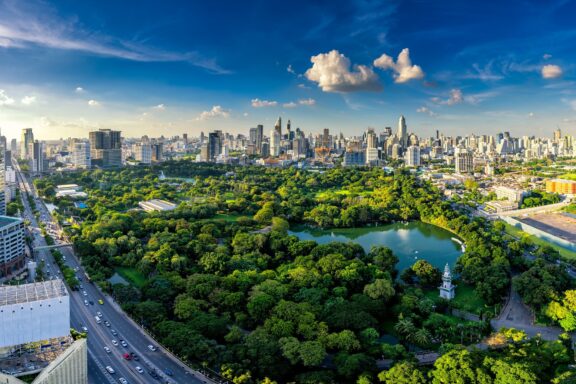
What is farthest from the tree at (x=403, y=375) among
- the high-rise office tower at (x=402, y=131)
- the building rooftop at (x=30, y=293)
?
the high-rise office tower at (x=402, y=131)

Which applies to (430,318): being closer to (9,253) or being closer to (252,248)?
(252,248)

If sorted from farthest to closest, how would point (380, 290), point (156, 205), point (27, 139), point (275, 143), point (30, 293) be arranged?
point (275, 143)
point (27, 139)
point (156, 205)
point (380, 290)
point (30, 293)

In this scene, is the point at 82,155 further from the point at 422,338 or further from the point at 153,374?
the point at 422,338

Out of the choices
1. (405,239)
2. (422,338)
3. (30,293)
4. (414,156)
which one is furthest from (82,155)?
(422,338)

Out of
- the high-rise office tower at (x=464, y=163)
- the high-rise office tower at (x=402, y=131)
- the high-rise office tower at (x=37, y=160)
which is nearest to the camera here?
the high-rise office tower at (x=37, y=160)

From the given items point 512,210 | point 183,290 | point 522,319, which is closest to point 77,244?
point 183,290

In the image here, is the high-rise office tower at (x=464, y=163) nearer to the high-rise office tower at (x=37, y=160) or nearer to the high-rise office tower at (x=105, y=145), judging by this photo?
the high-rise office tower at (x=105, y=145)
